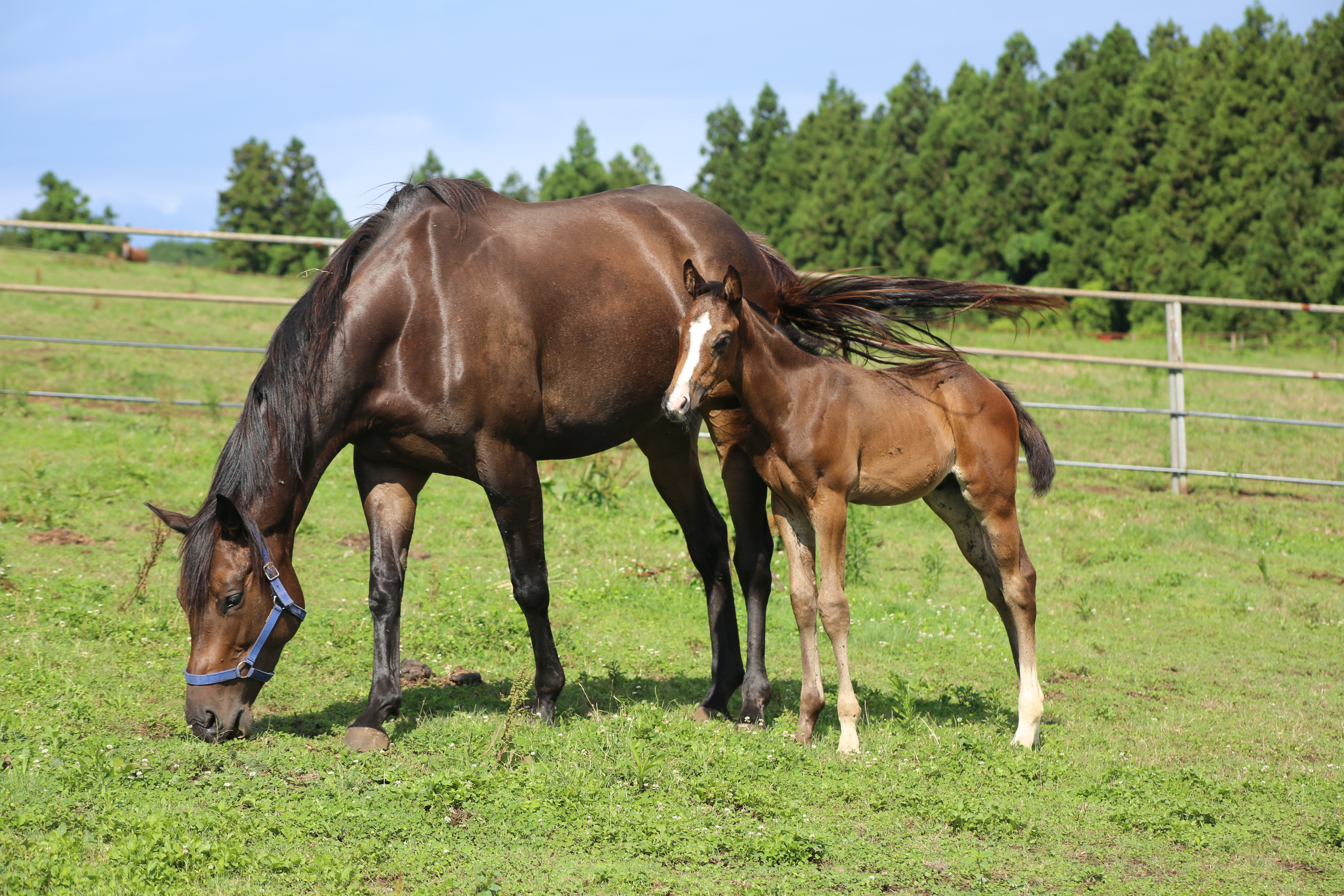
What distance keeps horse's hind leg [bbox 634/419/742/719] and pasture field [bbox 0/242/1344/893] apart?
57cm

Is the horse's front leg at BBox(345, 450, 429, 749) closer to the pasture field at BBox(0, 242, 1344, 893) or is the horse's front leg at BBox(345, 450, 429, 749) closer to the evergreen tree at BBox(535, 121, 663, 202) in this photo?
the pasture field at BBox(0, 242, 1344, 893)

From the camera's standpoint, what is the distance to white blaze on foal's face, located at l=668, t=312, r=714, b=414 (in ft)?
13.1

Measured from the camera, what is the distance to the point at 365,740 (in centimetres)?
438

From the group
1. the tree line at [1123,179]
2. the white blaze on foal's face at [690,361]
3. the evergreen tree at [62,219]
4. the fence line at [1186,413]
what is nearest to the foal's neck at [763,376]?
the white blaze on foal's face at [690,361]

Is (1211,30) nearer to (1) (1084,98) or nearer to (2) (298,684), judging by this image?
(1) (1084,98)

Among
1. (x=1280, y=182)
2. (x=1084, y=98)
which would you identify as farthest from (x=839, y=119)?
(x=1280, y=182)

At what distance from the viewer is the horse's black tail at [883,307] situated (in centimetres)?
516

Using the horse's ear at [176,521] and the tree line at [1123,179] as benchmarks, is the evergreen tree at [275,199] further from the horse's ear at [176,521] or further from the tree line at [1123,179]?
the horse's ear at [176,521]

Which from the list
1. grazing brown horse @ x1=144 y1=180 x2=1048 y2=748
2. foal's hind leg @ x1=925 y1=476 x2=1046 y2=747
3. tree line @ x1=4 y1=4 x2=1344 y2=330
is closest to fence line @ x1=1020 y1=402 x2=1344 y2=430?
foal's hind leg @ x1=925 y1=476 x2=1046 y2=747

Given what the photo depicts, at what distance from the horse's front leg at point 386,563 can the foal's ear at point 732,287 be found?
1545 millimetres

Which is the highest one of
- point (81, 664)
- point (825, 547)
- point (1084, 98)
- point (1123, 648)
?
point (1084, 98)

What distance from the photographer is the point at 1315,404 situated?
14.9 m

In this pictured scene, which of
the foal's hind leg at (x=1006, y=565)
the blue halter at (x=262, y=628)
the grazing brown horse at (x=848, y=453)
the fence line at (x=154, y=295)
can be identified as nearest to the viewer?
the blue halter at (x=262, y=628)

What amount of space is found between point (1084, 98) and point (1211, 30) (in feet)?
11.3
